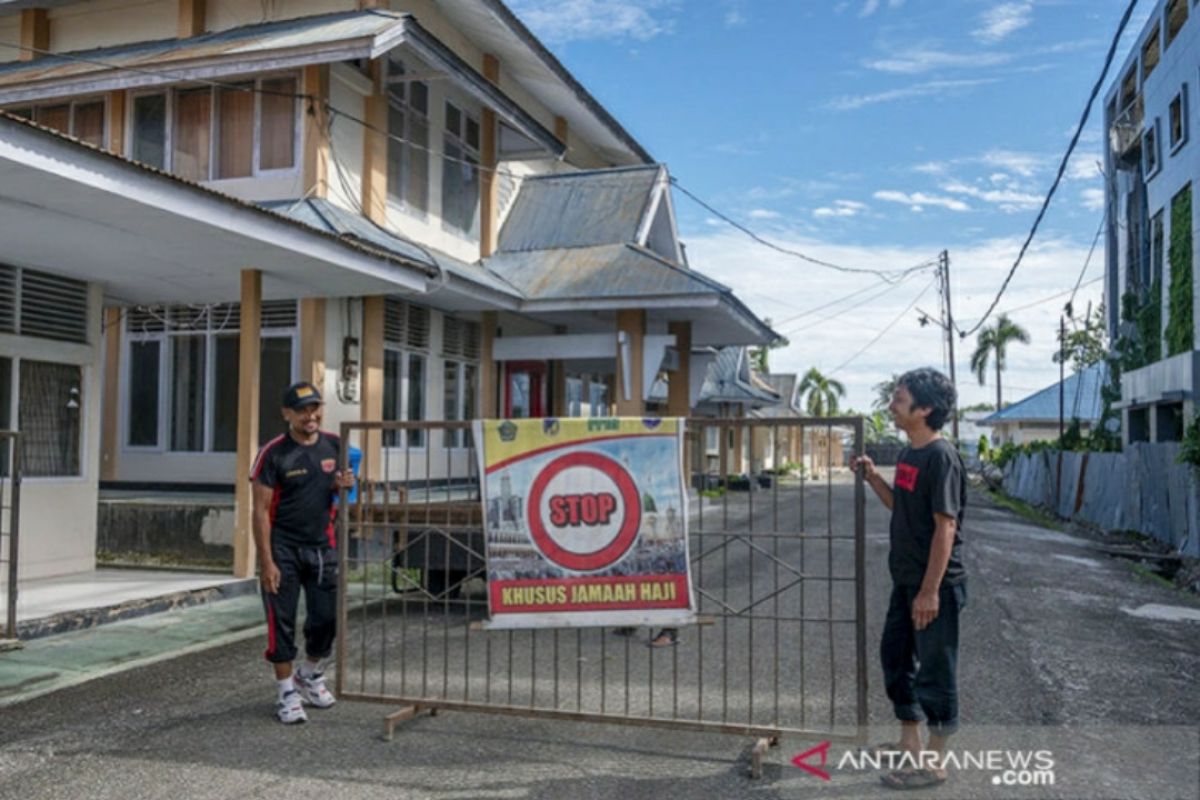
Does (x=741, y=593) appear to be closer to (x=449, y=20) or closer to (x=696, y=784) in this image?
(x=696, y=784)

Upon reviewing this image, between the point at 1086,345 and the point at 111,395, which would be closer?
the point at 111,395

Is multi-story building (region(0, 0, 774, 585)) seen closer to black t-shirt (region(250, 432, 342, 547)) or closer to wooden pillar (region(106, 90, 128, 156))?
wooden pillar (region(106, 90, 128, 156))

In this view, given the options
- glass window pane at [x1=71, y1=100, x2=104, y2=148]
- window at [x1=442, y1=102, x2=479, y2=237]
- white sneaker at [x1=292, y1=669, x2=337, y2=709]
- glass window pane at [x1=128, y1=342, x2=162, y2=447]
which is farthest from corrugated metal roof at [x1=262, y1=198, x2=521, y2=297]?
white sneaker at [x1=292, y1=669, x2=337, y2=709]

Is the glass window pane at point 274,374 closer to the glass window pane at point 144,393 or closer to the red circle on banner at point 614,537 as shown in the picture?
the glass window pane at point 144,393

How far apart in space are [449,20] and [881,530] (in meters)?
11.0

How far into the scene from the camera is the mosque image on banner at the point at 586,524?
5031 millimetres

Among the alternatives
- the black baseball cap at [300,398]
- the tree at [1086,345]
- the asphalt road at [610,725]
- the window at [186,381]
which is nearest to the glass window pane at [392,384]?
the window at [186,381]

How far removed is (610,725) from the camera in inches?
210

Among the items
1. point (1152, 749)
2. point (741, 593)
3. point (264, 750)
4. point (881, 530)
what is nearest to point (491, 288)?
point (741, 593)

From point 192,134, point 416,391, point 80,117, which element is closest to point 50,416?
point 192,134

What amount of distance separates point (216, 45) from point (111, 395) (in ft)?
16.7

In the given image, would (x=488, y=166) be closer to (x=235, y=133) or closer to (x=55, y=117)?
(x=235, y=133)

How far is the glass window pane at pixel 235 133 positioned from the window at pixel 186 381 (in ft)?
6.08

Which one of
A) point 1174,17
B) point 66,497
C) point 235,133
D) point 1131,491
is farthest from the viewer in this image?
point 1174,17
